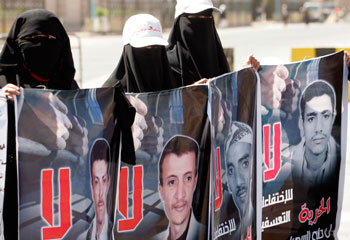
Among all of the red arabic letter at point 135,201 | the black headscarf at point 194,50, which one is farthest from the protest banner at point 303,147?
the red arabic letter at point 135,201

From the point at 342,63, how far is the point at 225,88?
121 centimetres

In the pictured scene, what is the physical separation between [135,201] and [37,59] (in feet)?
Answer: 2.96

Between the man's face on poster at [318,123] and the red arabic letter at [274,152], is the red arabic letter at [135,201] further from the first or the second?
the man's face on poster at [318,123]

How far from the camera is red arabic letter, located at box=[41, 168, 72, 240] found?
4043 millimetres

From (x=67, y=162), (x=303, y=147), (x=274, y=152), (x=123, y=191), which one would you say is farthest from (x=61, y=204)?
(x=303, y=147)

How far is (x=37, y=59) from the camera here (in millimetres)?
4238

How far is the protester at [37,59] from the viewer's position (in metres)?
4.12

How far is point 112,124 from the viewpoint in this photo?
4258mm

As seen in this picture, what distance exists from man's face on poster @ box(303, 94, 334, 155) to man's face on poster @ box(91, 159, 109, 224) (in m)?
1.69

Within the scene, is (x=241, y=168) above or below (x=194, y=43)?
below

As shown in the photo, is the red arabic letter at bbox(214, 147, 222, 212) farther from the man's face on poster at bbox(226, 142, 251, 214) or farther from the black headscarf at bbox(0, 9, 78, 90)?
the black headscarf at bbox(0, 9, 78, 90)

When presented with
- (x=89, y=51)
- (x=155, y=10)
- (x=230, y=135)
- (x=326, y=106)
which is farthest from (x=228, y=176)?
(x=155, y=10)

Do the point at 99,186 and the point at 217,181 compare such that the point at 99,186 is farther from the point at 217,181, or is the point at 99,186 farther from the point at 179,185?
the point at 217,181

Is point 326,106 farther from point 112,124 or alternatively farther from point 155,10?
point 155,10
